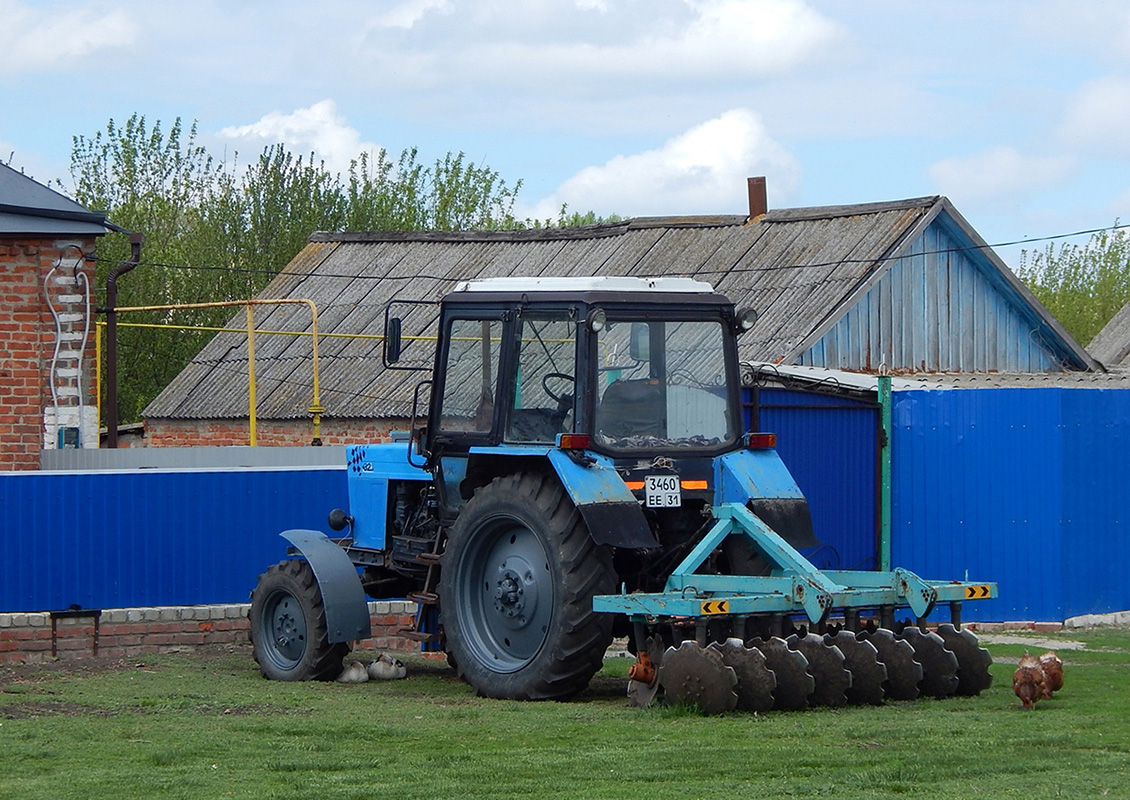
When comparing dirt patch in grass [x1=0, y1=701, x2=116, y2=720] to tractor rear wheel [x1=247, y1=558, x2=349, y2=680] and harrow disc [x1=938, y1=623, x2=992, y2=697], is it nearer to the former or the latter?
tractor rear wheel [x1=247, y1=558, x2=349, y2=680]

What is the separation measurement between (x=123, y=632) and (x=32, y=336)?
4119 mm

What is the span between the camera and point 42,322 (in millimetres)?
15383

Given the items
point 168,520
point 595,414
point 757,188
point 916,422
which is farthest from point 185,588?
point 757,188

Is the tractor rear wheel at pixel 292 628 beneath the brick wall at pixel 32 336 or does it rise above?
beneath

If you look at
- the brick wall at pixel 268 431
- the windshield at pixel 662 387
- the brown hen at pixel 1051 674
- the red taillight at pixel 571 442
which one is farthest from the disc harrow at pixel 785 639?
the brick wall at pixel 268 431

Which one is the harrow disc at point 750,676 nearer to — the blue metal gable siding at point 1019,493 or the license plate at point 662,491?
the license plate at point 662,491

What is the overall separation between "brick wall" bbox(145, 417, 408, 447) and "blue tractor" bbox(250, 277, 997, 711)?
460 inches

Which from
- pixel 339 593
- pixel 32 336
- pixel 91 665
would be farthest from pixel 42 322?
pixel 339 593

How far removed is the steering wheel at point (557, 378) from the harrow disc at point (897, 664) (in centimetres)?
230

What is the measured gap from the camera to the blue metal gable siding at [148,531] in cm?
1227

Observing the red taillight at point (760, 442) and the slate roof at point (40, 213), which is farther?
the slate roof at point (40, 213)

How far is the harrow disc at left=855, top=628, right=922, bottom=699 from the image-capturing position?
9.20 meters

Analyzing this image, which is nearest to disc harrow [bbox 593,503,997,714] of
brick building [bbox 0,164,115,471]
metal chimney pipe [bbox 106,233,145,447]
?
brick building [bbox 0,164,115,471]

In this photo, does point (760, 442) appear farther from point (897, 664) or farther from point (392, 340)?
point (392, 340)
